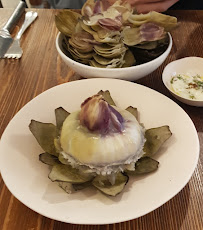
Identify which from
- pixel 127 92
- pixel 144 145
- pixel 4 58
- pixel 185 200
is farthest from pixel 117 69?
pixel 4 58

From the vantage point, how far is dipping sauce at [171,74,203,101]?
2.53 ft

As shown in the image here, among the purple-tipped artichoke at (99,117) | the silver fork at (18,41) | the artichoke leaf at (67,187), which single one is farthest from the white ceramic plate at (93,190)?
the silver fork at (18,41)

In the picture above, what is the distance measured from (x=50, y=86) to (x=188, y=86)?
399mm

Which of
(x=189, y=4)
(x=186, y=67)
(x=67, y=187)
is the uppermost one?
(x=67, y=187)

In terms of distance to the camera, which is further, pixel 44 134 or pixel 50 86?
pixel 50 86

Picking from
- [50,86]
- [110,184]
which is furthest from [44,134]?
[50,86]

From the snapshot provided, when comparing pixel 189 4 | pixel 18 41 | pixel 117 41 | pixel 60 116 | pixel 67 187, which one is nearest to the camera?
pixel 67 187

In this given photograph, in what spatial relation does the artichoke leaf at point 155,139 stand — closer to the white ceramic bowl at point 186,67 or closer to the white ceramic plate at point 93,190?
the white ceramic plate at point 93,190

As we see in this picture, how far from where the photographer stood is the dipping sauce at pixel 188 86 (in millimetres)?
772

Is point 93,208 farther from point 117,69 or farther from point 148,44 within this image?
point 148,44

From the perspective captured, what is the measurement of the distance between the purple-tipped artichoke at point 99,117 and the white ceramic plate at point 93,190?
11 cm

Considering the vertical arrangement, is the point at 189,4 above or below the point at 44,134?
below

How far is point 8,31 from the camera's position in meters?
1.08

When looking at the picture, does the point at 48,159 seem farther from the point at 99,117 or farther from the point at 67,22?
the point at 67,22
